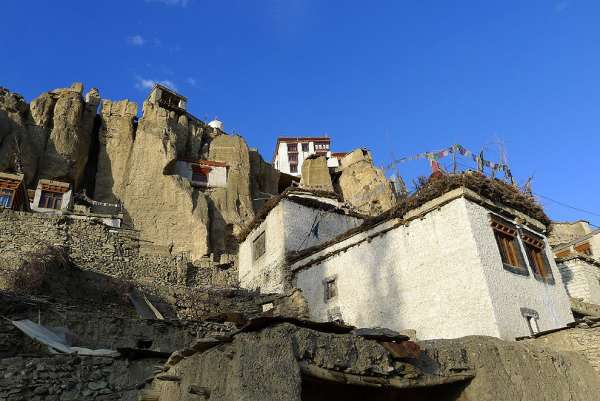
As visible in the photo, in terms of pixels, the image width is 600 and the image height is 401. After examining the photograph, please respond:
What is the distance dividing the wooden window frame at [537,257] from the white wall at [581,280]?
829 centimetres

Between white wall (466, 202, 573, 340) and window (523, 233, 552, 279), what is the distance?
0.40 metres

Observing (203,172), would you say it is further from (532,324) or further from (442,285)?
(532,324)

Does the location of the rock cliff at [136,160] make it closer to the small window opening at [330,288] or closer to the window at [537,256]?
the small window opening at [330,288]

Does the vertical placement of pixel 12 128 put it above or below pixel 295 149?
below

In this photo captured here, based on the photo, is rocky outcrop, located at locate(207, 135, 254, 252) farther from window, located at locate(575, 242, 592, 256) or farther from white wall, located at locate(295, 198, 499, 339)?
window, located at locate(575, 242, 592, 256)

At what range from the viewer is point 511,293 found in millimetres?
13281

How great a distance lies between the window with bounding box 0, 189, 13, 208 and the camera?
27.0 meters

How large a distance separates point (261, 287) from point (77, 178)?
21.0m

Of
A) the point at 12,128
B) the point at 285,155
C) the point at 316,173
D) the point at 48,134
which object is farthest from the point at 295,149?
the point at 12,128

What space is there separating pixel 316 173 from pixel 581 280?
90.3ft

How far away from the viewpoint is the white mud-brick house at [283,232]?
63.9ft

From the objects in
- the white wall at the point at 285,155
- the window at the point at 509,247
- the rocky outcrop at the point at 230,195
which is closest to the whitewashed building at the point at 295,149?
the white wall at the point at 285,155

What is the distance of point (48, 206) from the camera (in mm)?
29812

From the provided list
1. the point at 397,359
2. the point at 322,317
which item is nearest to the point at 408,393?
the point at 397,359
